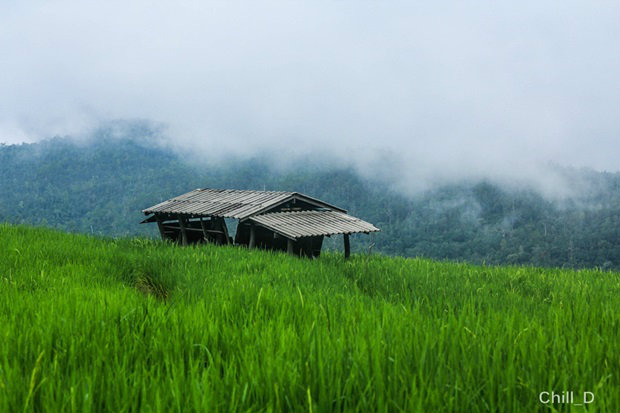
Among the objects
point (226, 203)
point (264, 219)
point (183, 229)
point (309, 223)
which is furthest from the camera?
point (183, 229)

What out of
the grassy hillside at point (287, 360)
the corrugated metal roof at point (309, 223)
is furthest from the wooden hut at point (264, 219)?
the grassy hillside at point (287, 360)

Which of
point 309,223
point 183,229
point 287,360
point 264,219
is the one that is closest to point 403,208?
point 183,229

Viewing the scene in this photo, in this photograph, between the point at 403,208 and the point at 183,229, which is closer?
the point at 183,229

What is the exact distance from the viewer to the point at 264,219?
1363 centimetres

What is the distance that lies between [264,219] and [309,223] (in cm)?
142

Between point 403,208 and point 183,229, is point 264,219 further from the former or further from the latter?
point 403,208

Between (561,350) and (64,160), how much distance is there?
219m

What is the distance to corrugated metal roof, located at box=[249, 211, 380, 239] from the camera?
12984 millimetres

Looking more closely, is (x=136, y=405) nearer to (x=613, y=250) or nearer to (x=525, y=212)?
(x=613, y=250)

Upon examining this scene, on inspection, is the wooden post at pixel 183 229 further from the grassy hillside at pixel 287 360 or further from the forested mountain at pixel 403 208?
the forested mountain at pixel 403 208

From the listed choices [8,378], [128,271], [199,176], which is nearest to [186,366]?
[8,378]

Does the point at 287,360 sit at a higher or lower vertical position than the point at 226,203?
lower

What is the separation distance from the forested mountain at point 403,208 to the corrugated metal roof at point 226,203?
6625 cm

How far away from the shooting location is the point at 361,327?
2852 millimetres
